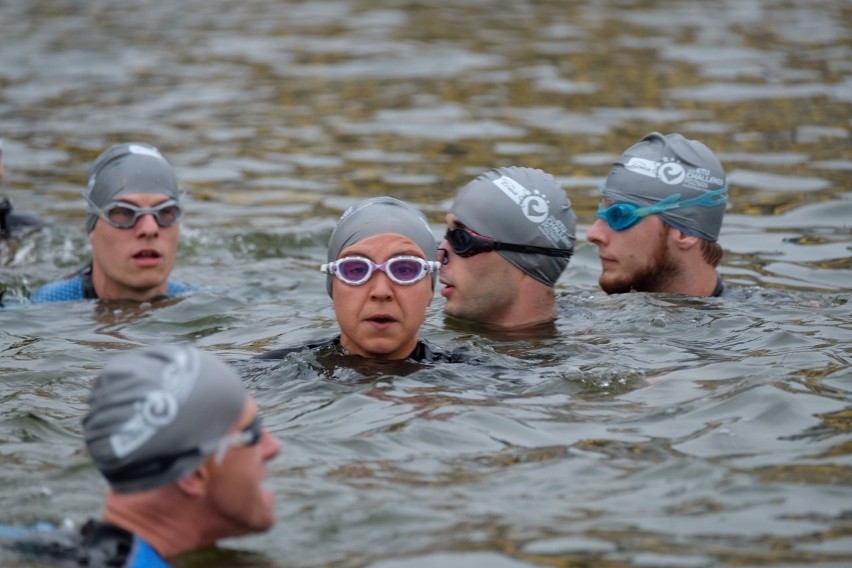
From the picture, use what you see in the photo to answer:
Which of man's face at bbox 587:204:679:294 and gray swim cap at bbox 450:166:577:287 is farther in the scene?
man's face at bbox 587:204:679:294

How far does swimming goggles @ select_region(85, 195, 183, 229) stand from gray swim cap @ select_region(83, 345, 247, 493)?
572 centimetres

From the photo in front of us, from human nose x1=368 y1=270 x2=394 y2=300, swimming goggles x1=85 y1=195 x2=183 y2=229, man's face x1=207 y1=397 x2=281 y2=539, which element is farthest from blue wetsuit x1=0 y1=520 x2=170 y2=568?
swimming goggles x1=85 y1=195 x2=183 y2=229

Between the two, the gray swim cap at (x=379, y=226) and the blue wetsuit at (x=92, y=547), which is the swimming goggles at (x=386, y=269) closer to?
the gray swim cap at (x=379, y=226)

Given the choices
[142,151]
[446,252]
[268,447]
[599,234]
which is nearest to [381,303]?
[446,252]

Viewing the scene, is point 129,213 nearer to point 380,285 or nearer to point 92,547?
point 380,285

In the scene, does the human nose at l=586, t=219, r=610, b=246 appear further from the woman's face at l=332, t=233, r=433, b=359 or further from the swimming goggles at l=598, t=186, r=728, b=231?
the woman's face at l=332, t=233, r=433, b=359

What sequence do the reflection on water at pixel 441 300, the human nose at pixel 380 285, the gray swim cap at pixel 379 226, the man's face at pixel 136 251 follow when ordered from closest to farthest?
the reflection on water at pixel 441 300, the human nose at pixel 380 285, the gray swim cap at pixel 379 226, the man's face at pixel 136 251

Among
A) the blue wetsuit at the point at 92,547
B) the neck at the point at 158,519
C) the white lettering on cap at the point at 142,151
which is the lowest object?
the blue wetsuit at the point at 92,547

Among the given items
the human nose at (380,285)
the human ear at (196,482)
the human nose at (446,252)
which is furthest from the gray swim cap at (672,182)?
the human ear at (196,482)

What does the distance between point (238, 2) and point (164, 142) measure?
1168cm

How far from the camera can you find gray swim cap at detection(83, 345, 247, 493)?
523 cm

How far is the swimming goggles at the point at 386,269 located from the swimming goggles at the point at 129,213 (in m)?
3.26

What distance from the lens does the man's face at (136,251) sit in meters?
10.9

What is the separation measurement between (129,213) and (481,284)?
3142mm
